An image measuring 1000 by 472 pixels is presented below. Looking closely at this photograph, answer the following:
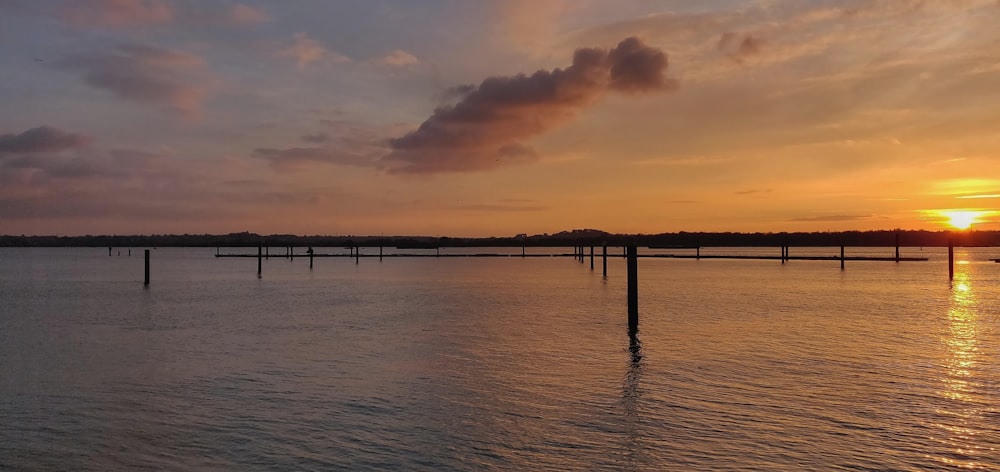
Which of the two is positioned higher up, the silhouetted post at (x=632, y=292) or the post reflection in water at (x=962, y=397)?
the silhouetted post at (x=632, y=292)

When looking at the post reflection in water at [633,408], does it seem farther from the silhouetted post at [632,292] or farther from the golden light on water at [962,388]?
the silhouetted post at [632,292]

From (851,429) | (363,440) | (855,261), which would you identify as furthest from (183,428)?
(855,261)

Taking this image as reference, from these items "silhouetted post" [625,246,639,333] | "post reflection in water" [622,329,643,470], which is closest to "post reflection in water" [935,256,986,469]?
"post reflection in water" [622,329,643,470]

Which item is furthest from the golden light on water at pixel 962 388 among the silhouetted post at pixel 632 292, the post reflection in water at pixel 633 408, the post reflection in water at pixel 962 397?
the silhouetted post at pixel 632 292

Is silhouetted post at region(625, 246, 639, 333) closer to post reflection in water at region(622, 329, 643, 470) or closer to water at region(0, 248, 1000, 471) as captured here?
water at region(0, 248, 1000, 471)

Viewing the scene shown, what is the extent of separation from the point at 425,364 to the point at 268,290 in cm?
3908

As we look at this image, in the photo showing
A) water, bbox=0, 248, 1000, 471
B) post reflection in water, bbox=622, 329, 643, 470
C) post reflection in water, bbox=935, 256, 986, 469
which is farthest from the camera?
water, bbox=0, 248, 1000, 471

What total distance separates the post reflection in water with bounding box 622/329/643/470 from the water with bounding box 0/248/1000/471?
0.28 ft

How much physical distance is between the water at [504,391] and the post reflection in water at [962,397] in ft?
0.21

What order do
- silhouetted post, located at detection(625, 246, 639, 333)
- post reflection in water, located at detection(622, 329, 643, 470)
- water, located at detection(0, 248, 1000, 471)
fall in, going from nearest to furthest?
post reflection in water, located at detection(622, 329, 643, 470), water, located at detection(0, 248, 1000, 471), silhouetted post, located at detection(625, 246, 639, 333)

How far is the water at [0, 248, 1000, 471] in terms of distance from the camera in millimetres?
12070

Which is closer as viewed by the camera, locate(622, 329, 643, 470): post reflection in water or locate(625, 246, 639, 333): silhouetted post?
locate(622, 329, 643, 470): post reflection in water

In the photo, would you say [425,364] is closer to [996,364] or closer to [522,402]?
[522,402]

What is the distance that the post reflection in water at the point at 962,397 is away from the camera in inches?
465
